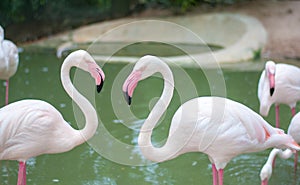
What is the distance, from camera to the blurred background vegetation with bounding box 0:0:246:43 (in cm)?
Answer: 1216

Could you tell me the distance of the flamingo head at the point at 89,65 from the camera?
11.0 ft

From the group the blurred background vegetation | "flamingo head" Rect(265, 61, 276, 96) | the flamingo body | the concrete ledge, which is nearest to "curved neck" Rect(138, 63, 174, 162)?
the flamingo body

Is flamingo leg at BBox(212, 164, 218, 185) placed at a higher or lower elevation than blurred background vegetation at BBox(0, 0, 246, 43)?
higher

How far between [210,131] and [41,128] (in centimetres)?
118

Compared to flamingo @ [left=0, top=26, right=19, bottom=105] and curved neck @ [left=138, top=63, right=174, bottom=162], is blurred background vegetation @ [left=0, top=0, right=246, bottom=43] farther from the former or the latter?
curved neck @ [left=138, top=63, right=174, bottom=162]

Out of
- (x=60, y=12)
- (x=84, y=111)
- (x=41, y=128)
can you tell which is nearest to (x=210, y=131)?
(x=84, y=111)

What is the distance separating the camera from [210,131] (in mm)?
3555

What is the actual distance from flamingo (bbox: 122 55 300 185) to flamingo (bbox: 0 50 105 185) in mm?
481

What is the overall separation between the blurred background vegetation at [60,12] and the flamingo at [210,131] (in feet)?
28.2

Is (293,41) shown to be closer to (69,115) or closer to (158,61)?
(69,115)

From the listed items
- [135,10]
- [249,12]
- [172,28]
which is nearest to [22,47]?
[172,28]

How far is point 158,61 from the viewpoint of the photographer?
3.33 meters

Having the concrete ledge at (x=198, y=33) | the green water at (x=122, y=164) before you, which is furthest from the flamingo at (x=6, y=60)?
the concrete ledge at (x=198, y=33)

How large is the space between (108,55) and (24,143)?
5753 mm
